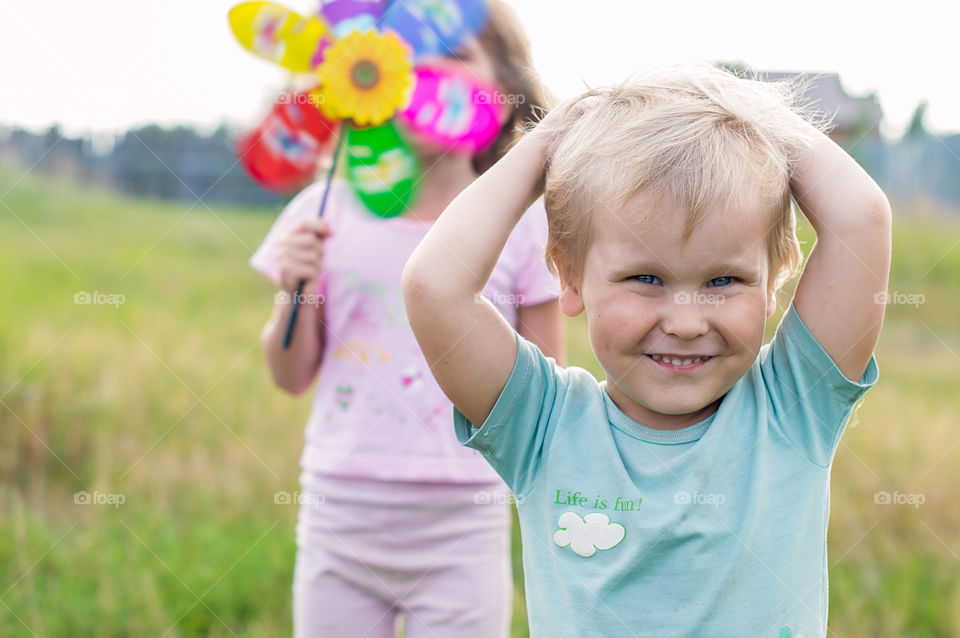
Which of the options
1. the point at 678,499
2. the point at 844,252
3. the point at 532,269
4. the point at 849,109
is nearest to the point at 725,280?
the point at 844,252

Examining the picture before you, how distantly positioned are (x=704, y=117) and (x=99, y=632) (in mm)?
2424

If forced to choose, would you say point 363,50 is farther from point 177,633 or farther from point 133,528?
point 133,528

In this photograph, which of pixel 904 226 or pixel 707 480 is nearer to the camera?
pixel 707 480

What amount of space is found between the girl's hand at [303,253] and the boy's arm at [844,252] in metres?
1.06

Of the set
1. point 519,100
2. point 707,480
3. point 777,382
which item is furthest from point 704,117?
point 519,100

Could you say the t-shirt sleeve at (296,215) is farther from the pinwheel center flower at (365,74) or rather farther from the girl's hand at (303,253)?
the pinwheel center flower at (365,74)

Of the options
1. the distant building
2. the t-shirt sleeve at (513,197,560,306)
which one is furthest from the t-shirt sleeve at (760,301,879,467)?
the distant building

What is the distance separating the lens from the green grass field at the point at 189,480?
290 centimetres

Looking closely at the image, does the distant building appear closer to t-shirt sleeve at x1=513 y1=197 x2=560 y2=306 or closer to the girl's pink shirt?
t-shirt sleeve at x1=513 y1=197 x2=560 y2=306

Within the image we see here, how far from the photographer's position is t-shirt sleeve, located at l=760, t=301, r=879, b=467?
4.42 feet

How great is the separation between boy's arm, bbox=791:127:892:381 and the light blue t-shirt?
0.12 feet

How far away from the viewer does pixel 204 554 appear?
10.3 ft

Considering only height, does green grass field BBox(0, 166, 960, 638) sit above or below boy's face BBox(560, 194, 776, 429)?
below

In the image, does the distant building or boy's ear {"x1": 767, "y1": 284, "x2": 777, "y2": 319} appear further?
the distant building
